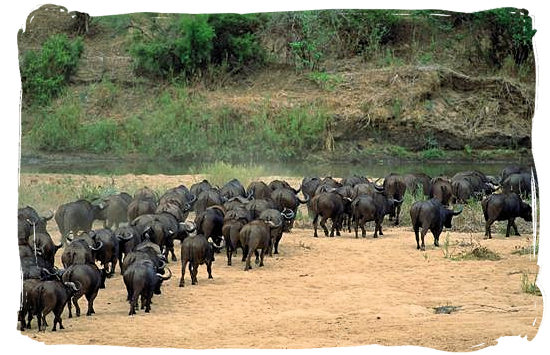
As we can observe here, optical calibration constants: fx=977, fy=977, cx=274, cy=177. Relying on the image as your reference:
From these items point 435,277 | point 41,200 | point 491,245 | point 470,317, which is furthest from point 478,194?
point 470,317

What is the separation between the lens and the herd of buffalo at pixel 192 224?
406 inches

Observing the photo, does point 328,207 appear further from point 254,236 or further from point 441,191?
point 441,191

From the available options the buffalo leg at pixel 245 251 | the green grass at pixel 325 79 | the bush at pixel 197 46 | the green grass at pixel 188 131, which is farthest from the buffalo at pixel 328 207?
the green grass at pixel 325 79

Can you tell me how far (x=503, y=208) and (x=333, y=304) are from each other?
5.25 m

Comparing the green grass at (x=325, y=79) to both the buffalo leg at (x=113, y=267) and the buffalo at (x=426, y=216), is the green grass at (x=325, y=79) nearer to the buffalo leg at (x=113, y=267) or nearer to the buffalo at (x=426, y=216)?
the buffalo at (x=426, y=216)

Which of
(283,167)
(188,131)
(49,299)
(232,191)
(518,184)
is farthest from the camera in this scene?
(188,131)

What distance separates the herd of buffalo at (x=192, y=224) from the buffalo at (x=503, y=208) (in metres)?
0.02

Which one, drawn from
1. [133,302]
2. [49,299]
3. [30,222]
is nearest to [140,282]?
[133,302]

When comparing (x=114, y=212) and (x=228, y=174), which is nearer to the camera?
(x=114, y=212)

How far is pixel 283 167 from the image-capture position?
2525 cm

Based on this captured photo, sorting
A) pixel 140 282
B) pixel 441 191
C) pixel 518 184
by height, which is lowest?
pixel 140 282

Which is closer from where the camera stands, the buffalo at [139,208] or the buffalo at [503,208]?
the buffalo at [139,208]

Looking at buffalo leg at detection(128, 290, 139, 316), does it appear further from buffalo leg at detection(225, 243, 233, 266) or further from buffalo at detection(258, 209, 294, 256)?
buffalo at detection(258, 209, 294, 256)

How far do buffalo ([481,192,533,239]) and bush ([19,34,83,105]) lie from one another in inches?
395
